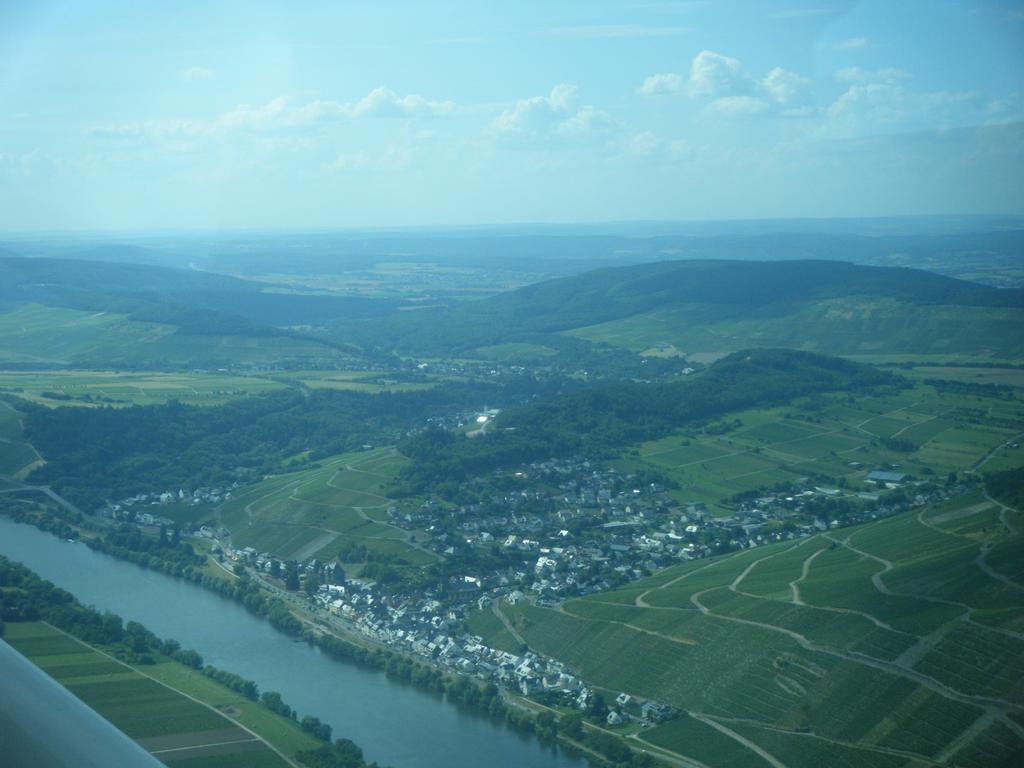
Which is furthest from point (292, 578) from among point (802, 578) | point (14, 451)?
point (14, 451)

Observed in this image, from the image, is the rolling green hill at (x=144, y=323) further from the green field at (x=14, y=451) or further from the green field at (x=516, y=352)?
the green field at (x=14, y=451)

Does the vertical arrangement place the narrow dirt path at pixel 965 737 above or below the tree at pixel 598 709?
above

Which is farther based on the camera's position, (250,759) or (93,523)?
(93,523)

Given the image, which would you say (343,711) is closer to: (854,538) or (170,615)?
(170,615)

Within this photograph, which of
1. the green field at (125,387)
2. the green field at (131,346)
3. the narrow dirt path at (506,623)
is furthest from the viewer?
the green field at (131,346)

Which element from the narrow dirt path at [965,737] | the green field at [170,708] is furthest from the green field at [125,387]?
the narrow dirt path at [965,737]

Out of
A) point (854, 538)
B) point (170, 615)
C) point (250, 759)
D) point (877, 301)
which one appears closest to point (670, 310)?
point (877, 301)

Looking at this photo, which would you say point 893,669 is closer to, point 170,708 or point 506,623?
point 506,623
